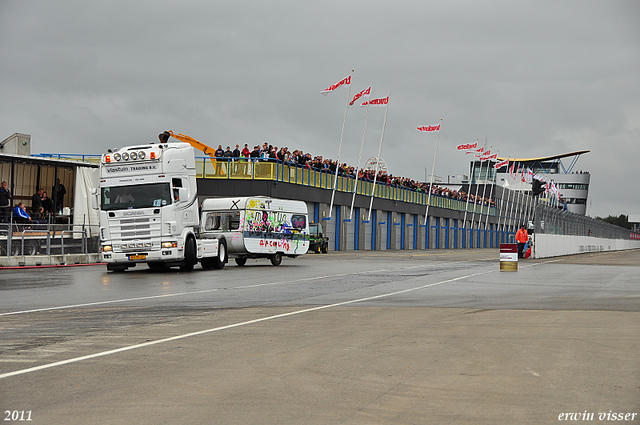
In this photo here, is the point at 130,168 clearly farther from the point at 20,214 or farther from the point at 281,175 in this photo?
the point at 281,175

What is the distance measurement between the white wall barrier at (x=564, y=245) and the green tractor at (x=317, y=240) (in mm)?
14933

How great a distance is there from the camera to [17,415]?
226 inches

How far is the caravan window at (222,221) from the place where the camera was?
29.2 meters

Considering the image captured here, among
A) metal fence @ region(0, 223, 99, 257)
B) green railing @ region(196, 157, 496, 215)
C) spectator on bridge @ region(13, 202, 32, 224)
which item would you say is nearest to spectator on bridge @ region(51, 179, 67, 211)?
spectator on bridge @ region(13, 202, 32, 224)

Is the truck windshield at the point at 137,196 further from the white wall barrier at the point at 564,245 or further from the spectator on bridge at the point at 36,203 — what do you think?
the white wall barrier at the point at 564,245

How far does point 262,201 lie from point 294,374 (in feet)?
75.6

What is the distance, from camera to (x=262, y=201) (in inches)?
1190

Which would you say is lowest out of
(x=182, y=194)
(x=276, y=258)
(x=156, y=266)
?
(x=156, y=266)

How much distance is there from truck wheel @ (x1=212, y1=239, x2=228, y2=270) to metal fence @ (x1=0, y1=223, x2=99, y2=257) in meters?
5.97

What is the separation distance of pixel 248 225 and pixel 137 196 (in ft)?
19.6

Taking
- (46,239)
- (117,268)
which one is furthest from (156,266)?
(46,239)

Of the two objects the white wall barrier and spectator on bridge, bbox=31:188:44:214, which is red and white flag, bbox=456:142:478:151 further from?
spectator on bridge, bbox=31:188:44:214

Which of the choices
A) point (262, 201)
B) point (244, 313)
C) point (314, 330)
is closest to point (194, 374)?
point (314, 330)

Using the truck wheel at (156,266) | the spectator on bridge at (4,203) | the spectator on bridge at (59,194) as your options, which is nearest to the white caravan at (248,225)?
the truck wheel at (156,266)
